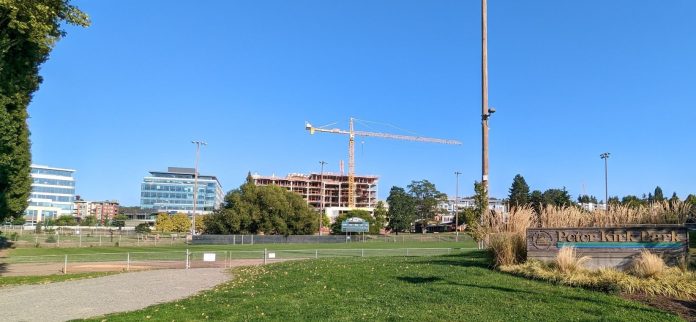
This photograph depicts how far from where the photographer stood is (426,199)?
151 meters

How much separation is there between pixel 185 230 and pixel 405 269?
120 meters

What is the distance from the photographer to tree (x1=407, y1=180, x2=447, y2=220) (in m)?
151

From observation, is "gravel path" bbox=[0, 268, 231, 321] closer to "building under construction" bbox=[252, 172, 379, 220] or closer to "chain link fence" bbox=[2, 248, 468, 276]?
"chain link fence" bbox=[2, 248, 468, 276]

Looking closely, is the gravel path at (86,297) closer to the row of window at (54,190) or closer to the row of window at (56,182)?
the row of window at (56,182)

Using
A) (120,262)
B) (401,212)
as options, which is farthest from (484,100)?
(401,212)

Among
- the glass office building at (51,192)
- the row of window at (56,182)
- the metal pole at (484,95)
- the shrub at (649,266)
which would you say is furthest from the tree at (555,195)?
the row of window at (56,182)

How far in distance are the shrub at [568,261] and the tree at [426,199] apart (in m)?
139

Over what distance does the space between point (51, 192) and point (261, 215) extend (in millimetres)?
112730

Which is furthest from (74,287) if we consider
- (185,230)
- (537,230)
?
(185,230)

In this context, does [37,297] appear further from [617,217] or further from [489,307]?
[617,217]

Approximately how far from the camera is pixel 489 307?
8.59 m

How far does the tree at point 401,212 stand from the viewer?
446 feet

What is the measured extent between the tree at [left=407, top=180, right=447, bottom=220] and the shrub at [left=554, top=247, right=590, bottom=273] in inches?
5460

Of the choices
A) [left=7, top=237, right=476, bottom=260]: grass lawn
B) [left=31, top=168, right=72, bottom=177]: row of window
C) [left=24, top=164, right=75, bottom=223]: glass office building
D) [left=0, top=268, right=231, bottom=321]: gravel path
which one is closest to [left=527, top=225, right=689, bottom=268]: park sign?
[left=0, top=268, right=231, bottom=321]: gravel path
